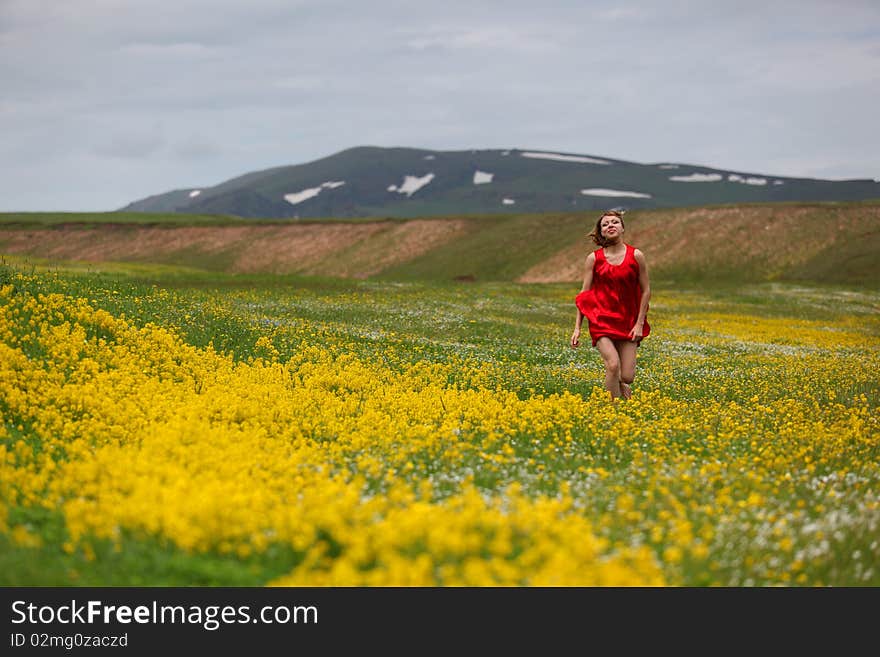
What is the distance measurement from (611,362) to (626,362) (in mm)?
569

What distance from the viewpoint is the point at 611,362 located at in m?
13.5

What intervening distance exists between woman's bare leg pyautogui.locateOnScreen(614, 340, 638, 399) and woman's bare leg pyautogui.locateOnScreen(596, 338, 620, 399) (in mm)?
147

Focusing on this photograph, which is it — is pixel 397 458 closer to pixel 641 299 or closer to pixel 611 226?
pixel 611 226

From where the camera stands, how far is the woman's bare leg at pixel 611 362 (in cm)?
1352

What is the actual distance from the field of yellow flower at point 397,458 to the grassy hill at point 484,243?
48083 mm

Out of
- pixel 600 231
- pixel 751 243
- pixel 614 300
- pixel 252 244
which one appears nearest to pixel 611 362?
pixel 614 300

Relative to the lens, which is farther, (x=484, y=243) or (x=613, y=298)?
(x=484, y=243)

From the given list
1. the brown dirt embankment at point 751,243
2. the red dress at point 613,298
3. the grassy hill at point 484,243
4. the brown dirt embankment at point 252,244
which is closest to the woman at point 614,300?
the red dress at point 613,298

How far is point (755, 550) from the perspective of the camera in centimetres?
701

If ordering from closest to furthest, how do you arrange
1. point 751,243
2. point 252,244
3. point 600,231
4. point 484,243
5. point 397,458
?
point 397,458
point 600,231
point 751,243
point 484,243
point 252,244

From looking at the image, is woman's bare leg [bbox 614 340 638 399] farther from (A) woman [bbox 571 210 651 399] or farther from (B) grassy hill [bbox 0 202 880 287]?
(B) grassy hill [bbox 0 202 880 287]

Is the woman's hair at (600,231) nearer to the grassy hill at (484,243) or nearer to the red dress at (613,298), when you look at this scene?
the red dress at (613,298)
